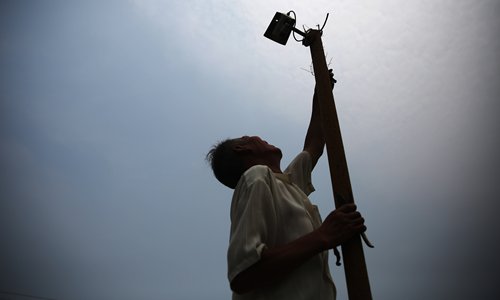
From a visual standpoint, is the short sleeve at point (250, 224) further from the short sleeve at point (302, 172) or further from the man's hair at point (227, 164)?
the short sleeve at point (302, 172)

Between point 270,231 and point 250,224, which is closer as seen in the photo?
point 250,224

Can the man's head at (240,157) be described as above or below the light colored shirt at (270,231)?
above

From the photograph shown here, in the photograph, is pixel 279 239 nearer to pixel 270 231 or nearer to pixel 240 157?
pixel 270 231

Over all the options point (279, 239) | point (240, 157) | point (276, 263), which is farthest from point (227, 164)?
point (276, 263)

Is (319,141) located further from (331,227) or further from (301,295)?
(301,295)

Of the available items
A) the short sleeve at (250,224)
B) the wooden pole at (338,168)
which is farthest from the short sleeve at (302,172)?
the short sleeve at (250,224)

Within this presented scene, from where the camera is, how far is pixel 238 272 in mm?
1244

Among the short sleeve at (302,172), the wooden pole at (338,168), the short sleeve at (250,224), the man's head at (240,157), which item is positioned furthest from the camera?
the short sleeve at (302,172)

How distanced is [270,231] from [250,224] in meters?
0.21

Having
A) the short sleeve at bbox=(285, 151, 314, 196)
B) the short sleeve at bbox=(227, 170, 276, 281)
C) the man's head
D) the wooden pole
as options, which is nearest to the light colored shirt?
the short sleeve at bbox=(227, 170, 276, 281)

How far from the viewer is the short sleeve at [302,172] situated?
230cm

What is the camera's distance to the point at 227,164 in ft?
7.09

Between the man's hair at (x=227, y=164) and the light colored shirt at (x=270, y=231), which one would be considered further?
the man's hair at (x=227, y=164)

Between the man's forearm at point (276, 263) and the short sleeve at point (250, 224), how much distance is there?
4 centimetres
